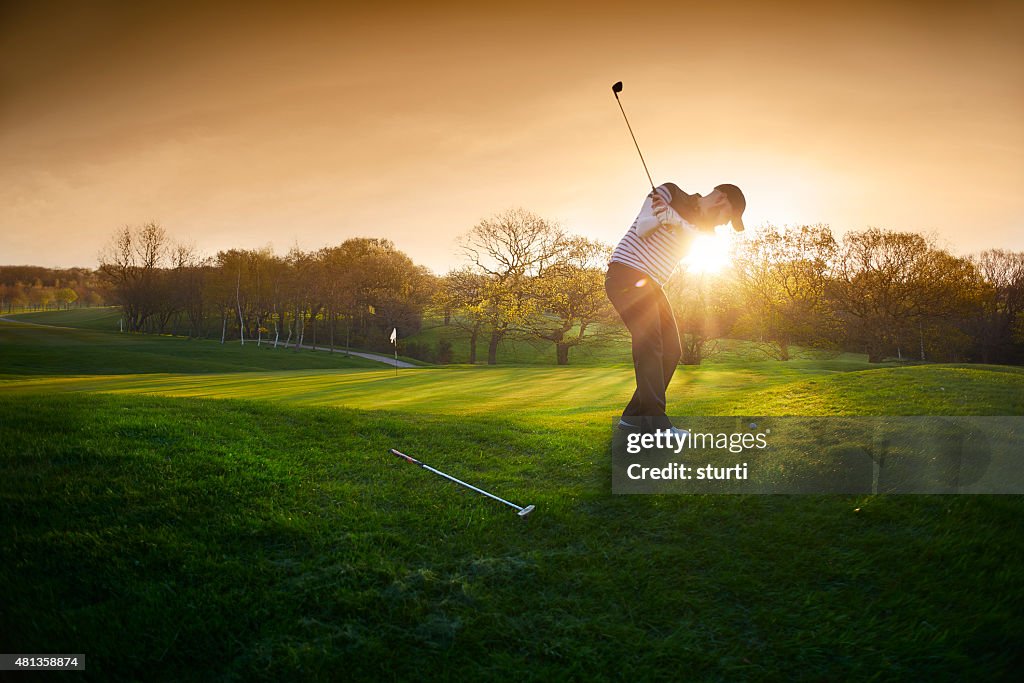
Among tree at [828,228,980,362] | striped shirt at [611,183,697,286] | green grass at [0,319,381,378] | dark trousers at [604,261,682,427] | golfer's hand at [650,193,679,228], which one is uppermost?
tree at [828,228,980,362]

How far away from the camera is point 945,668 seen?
2564 millimetres

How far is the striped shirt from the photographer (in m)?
5.40

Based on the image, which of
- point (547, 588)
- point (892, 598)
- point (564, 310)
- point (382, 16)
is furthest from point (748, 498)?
point (564, 310)

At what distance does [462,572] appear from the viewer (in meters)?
3.38

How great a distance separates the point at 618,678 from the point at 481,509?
1910 mm

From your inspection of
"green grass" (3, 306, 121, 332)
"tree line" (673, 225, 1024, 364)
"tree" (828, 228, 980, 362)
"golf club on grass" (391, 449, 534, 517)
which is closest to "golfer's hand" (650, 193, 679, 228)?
"golf club on grass" (391, 449, 534, 517)

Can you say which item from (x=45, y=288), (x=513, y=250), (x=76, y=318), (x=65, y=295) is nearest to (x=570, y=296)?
(x=513, y=250)

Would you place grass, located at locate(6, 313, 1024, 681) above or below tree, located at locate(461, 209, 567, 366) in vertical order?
below

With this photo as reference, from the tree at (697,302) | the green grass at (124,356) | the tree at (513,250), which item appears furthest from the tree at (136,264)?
the tree at (697,302)

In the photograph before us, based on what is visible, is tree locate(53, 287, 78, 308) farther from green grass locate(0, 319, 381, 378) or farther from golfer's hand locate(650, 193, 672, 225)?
golfer's hand locate(650, 193, 672, 225)

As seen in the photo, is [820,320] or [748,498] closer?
[748,498]

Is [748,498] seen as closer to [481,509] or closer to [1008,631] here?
[1008,631]

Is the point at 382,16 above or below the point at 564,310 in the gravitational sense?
above

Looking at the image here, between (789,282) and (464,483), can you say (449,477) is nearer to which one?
(464,483)
